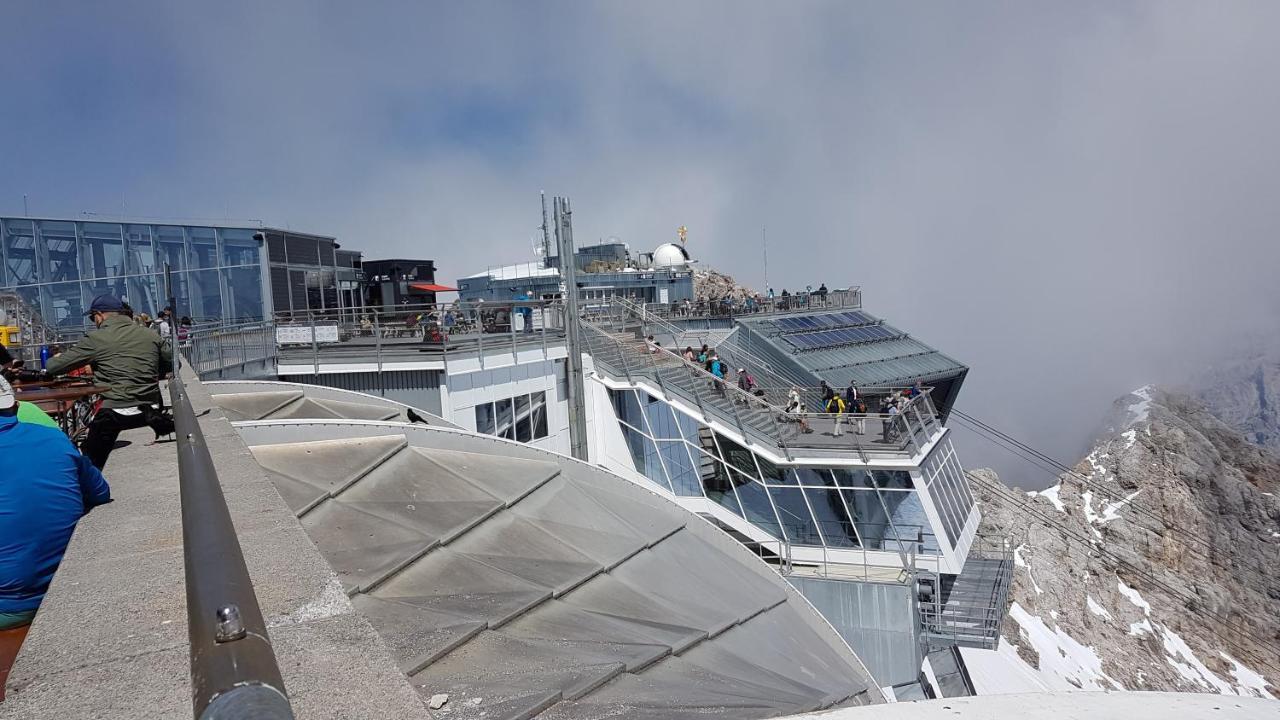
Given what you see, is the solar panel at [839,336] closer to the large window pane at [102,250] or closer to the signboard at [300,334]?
the signboard at [300,334]

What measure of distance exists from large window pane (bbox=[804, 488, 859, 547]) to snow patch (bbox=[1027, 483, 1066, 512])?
137 ft

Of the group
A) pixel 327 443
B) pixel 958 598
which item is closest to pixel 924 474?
pixel 958 598

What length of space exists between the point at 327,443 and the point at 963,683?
2185 centimetres

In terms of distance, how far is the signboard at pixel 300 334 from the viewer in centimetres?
2050

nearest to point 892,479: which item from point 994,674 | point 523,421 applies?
point 523,421

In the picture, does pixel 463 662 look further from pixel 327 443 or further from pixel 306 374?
pixel 306 374

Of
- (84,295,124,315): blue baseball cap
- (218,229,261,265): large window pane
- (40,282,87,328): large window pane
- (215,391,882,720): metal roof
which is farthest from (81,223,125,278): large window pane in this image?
(84,295,124,315): blue baseball cap

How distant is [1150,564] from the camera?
5175cm

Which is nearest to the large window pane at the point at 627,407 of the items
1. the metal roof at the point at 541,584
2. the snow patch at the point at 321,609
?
the metal roof at the point at 541,584

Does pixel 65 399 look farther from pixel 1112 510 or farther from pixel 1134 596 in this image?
pixel 1112 510

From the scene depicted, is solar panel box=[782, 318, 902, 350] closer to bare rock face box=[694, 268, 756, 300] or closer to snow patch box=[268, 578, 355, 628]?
snow patch box=[268, 578, 355, 628]

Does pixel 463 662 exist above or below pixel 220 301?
below

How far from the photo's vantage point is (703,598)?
7.57m

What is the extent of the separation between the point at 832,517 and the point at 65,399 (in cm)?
1729
